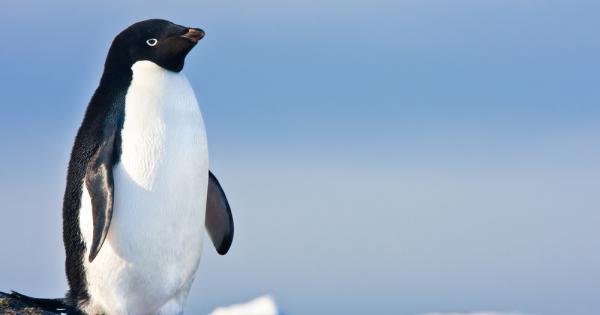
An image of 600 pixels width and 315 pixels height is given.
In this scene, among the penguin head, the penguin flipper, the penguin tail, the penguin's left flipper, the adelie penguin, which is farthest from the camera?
the penguin's left flipper

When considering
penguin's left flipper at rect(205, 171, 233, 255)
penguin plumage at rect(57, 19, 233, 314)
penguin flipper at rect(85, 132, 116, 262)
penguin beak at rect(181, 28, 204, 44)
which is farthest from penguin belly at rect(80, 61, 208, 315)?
penguin's left flipper at rect(205, 171, 233, 255)

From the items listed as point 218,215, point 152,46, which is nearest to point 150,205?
point 218,215

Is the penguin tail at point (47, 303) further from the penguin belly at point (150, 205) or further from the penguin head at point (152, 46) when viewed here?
the penguin head at point (152, 46)

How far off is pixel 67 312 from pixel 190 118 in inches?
72.0

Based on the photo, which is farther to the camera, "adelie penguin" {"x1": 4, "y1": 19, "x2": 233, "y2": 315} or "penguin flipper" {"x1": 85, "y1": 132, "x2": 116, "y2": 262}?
"adelie penguin" {"x1": 4, "y1": 19, "x2": 233, "y2": 315}

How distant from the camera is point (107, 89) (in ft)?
29.1

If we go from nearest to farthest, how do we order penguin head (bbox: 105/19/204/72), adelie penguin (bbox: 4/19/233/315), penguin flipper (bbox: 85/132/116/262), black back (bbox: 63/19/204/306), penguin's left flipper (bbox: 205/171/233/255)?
1. penguin flipper (bbox: 85/132/116/262)
2. adelie penguin (bbox: 4/19/233/315)
3. black back (bbox: 63/19/204/306)
4. penguin head (bbox: 105/19/204/72)
5. penguin's left flipper (bbox: 205/171/233/255)

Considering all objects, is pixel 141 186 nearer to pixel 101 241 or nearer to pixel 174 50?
pixel 101 241

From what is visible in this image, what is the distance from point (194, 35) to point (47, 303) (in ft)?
8.15

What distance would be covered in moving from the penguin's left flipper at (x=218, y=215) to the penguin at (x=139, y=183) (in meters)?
0.53

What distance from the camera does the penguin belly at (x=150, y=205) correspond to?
28.2ft

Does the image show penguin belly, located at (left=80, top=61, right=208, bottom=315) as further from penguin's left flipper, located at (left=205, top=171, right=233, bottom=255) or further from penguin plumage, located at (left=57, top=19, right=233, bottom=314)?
penguin's left flipper, located at (left=205, top=171, right=233, bottom=255)

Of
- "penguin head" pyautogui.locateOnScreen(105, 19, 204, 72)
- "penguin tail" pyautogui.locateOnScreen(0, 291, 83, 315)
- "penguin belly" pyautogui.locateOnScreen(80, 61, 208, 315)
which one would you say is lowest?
"penguin tail" pyautogui.locateOnScreen(0, 291, 83, 315)

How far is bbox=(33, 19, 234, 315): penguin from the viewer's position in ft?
28.2
